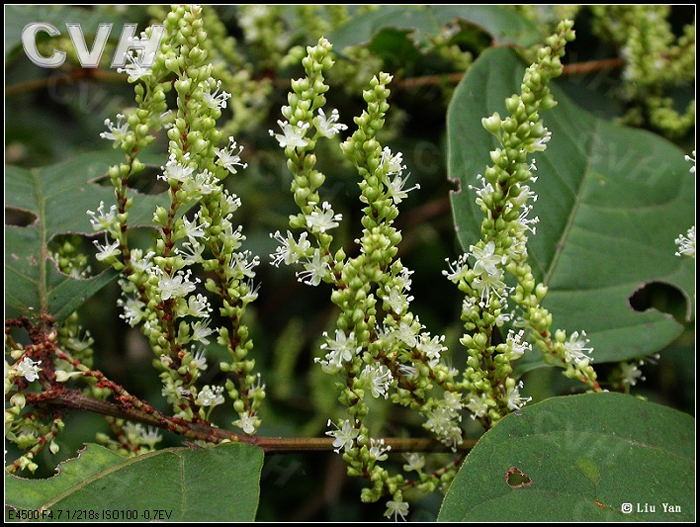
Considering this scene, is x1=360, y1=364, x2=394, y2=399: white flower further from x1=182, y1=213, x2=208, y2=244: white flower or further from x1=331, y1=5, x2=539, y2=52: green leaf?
x1=331, y1=5, x2=539, y2=52: green leaf

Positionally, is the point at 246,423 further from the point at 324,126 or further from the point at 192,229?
the point at 324,126

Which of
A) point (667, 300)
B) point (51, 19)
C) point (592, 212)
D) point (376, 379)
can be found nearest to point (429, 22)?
point (592, 212)

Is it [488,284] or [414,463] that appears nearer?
[488,284]

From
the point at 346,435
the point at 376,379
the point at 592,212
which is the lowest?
the point at 592,212

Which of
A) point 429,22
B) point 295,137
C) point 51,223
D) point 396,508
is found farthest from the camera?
point 429,22

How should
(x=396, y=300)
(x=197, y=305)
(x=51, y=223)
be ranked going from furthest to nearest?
(x=51, y=223) < (x=197, y=305) < (x=396, y=300)

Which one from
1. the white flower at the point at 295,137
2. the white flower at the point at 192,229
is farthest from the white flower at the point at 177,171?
the white flower at the point at 295,137

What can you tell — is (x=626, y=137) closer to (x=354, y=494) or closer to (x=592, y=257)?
(x=592, y=257)

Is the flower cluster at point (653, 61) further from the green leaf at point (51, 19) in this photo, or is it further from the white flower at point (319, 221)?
the green leaf at point (51, 19)
